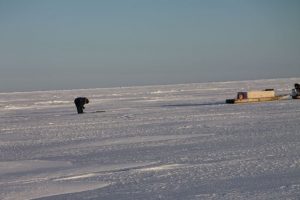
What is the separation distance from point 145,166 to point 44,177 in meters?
1.53

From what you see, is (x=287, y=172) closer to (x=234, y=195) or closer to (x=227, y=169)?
(x=227, y=169)

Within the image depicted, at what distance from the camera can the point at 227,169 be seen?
7828mm

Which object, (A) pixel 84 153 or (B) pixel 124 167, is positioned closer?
(B) pixel 124 167

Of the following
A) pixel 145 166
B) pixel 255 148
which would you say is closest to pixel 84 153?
pixel 145 166

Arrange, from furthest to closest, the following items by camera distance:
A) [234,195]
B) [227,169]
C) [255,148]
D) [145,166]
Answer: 1. [255,148]
2. [145,166]
3. [227,169]
4. [234,195]

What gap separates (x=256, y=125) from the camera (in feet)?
49.8

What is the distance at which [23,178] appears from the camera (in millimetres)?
8148

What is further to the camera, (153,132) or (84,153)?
(153,132)

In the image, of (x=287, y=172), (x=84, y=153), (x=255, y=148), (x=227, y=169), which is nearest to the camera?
(x=287, y=172)

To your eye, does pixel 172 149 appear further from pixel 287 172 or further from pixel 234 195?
pixel 234 195

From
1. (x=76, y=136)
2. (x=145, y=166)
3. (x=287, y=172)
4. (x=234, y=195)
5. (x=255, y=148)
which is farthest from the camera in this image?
(x=76, y=136)

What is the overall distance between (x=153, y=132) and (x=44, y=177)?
6716 millimetres

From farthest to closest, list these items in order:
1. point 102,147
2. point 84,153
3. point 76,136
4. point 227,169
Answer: point 76,136, point 102,147, point 84,153, point 227,169

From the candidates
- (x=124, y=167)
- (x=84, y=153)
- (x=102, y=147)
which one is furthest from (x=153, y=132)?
(x=124, y=167)
